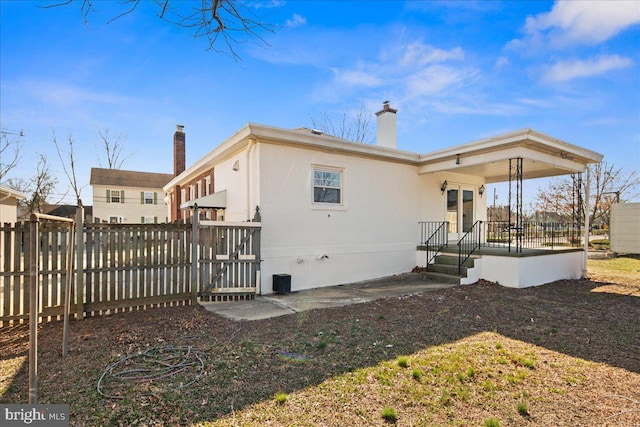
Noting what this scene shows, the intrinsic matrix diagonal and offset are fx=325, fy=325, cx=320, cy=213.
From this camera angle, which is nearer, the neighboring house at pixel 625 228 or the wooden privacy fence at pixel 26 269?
the wooden privacy fence at pixel 26 269

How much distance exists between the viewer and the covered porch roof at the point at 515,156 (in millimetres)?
8109

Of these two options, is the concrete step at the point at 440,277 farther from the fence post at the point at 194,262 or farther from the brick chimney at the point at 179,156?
the brick chimney at the point at 179,156

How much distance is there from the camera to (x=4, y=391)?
10.2 ft

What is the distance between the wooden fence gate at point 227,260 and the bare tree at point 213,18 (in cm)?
394

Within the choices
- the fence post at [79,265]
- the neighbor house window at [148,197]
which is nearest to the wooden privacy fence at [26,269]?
the fence post at [79,265]

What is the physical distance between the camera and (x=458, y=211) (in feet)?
38.5

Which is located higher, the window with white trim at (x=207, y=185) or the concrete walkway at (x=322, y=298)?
the window with white trim at (x=207, y=185)

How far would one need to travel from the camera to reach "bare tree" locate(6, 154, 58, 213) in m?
28.8

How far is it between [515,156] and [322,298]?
19.5 ft

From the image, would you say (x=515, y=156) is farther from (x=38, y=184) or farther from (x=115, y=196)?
(x=38, y=184)

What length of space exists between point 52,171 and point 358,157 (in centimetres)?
3248

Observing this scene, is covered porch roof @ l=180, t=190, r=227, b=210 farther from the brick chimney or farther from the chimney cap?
the brick chimney

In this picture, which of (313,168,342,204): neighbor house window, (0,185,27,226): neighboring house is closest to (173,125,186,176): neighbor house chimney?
(0,185,27,226): neighboring house

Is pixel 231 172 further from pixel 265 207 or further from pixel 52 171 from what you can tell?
pixel 52 171
